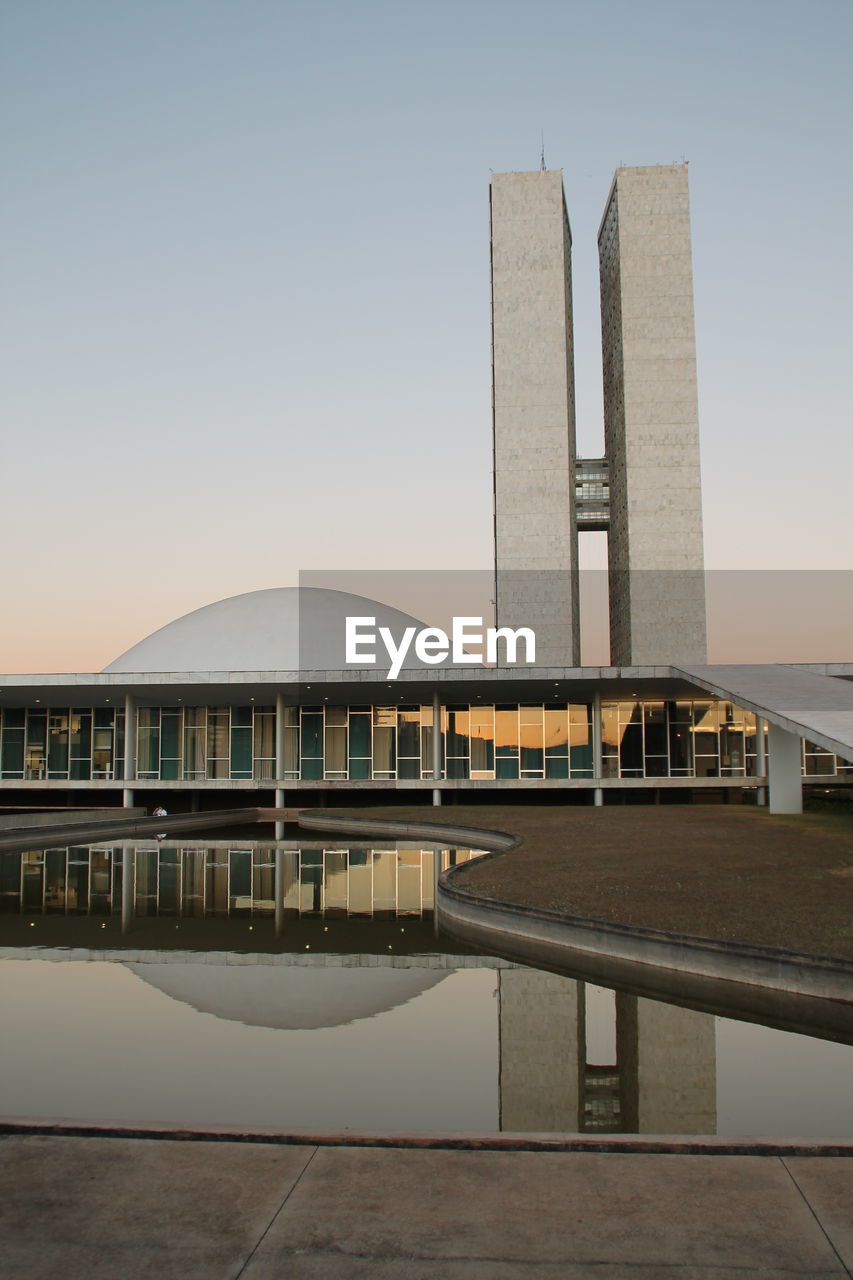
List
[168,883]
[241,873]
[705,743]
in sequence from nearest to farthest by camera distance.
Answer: [168,883]
[241,873]
[705,743]

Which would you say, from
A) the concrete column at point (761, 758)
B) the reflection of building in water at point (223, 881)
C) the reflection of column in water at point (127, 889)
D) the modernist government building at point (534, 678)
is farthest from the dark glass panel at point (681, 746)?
the reflection of column in water at point (127, 889)

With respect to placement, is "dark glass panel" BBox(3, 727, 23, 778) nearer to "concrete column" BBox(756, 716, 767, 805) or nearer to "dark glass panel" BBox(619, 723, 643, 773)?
"dark glass panel" BBox(619, 723, 643, 773)

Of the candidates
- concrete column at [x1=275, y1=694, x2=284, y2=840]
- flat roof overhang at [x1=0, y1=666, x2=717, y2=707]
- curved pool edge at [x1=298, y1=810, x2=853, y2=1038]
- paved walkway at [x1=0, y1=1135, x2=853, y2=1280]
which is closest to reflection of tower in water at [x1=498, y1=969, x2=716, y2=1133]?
curved pool edge at [x1=298, y1=810, x2=853, y2=1038]

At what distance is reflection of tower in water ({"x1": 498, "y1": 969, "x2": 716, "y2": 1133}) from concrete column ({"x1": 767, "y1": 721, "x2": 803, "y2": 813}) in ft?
63.8

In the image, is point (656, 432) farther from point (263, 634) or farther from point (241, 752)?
point (241, 752)

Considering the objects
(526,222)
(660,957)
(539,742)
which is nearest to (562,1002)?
(660,957)

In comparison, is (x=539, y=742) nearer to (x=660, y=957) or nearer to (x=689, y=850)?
(x=689, y=850)

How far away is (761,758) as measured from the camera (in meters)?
39.1

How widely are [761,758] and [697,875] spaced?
25.1 m

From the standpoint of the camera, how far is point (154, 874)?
65.5ft

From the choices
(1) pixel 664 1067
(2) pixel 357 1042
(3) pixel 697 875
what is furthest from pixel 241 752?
(1) pixel 664 1067

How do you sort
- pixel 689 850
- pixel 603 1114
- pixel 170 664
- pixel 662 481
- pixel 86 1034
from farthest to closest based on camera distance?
pixel 662 481, pixel 170 664, pixel 689 850, pixel 86 1034, pixel 603 1114

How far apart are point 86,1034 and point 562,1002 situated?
417 centimetres

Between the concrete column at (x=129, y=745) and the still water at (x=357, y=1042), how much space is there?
2467 centimetres
